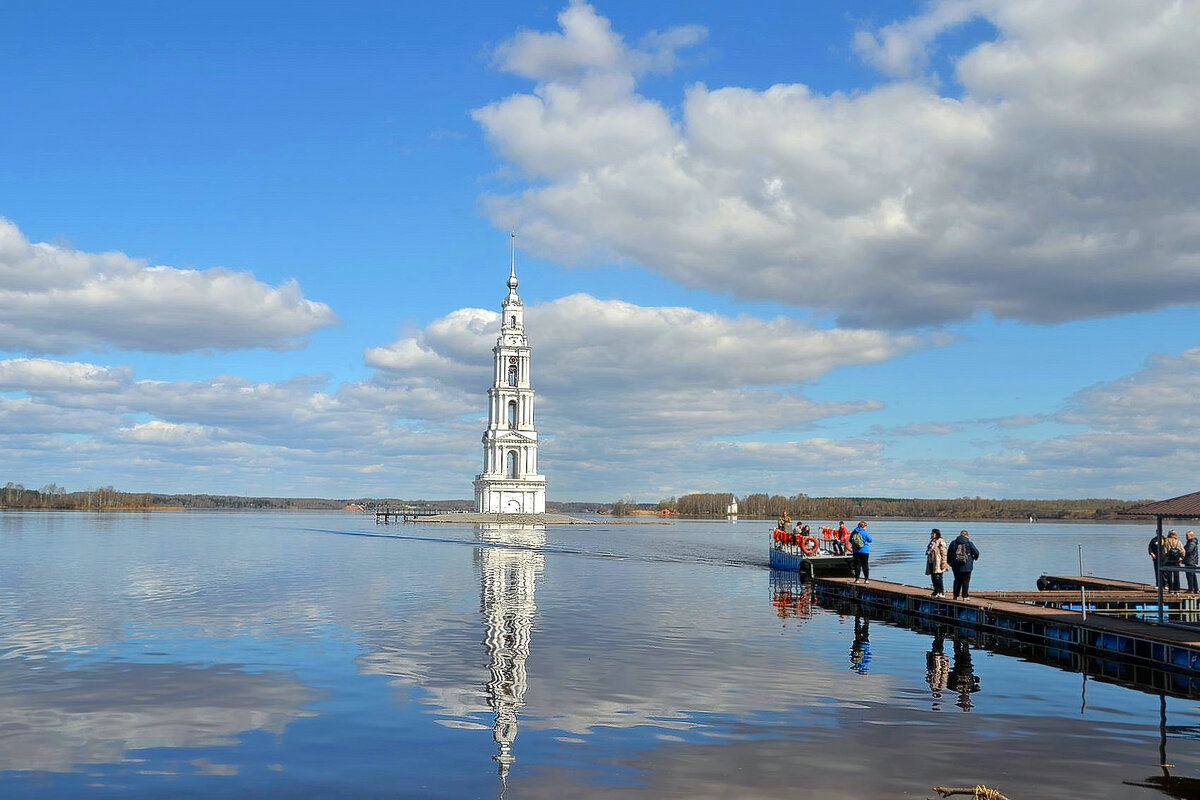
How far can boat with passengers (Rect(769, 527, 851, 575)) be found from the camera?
4747 centimetres

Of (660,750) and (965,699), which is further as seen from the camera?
(965,699)

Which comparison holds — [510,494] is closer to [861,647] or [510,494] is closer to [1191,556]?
[1191,556]

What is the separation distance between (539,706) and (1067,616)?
56.5 feet

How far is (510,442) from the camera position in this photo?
16200 centimetres

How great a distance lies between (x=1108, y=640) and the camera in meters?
24.6

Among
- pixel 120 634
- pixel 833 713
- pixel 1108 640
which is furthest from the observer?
pixel 120 634

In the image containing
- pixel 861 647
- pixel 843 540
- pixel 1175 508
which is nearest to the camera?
pixel 1175 508

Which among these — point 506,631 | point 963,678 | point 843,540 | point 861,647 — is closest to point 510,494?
point 843,540

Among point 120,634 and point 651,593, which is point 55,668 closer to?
point 120,634

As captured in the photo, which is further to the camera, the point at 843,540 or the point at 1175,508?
the point at 843,540

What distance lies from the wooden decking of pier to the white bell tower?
11972 centimetres

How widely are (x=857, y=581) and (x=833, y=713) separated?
24989 millimetres

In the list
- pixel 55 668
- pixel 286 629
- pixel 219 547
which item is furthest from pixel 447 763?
pixel 219 547

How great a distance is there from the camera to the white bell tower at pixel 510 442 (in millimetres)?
161625
